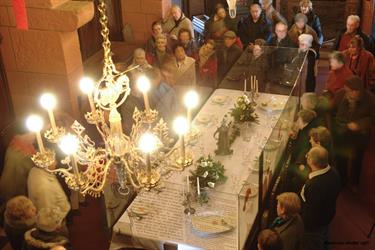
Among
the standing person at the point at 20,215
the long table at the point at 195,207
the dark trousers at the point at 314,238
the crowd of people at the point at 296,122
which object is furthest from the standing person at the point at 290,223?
the standing person at the point at 20,215

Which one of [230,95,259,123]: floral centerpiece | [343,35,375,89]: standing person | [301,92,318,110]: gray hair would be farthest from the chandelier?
[343,35,375,89]: standing person

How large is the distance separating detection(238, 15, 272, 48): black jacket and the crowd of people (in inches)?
0.6

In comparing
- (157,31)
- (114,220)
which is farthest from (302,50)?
(114,220)

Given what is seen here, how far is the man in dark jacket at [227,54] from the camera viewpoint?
731 centimetres

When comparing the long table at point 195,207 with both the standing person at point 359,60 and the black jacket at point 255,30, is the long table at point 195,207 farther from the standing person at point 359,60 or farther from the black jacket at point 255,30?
the black jacket at point 255,30

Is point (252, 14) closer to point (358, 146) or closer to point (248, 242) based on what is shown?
point (358, 146)

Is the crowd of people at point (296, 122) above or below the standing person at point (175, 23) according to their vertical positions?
below

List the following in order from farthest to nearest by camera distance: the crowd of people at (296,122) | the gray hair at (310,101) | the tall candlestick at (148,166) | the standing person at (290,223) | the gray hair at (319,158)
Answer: the gray hair at (310,101), the gray hair at (319,158), the crowd of people at (296,122), the standing person at (290,223), the tall candlestick at (148,166)

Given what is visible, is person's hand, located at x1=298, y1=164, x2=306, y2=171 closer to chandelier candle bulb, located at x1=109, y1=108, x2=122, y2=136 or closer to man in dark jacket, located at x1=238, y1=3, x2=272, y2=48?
chandelier candle bulb, located at x1=109, y1=108, x2=122, y2=136

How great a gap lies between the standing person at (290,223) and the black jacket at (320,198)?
0.40 meters

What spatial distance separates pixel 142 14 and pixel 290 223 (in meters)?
5.72

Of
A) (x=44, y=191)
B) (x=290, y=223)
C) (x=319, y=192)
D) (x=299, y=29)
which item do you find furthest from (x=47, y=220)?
(x=299, y=29)

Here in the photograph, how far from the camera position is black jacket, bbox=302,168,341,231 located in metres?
4.77

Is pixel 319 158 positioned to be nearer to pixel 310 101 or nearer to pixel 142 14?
pixel 310 101
